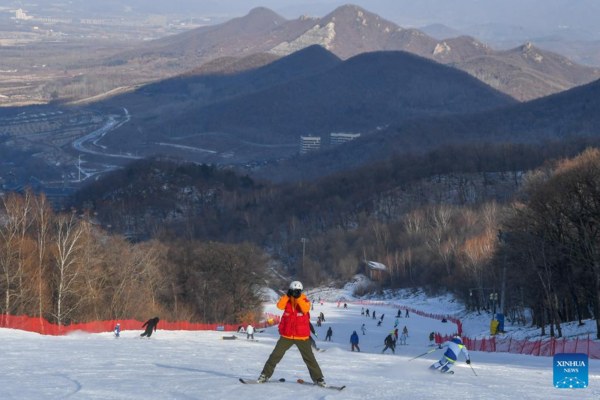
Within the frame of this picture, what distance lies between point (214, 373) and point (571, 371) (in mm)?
8193

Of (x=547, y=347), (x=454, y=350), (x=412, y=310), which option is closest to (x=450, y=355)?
(x=454, y=350)

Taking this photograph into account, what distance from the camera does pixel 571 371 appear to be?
22016 mm

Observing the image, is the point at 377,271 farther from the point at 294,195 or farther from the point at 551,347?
the point at 551,347

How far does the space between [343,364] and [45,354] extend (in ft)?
27.0

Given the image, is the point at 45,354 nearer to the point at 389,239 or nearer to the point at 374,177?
the point at 389,239

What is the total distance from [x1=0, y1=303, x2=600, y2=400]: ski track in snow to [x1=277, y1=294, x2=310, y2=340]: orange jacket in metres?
1.24

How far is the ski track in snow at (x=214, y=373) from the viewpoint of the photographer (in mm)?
20203

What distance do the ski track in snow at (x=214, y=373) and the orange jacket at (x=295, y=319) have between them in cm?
124

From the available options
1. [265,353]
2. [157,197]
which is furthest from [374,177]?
[265,353]

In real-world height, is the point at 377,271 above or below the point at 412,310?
above

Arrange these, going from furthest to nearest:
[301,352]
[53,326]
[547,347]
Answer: [53,326], [547,347], [301,352]

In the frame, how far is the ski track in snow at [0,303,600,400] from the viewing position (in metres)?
20.2

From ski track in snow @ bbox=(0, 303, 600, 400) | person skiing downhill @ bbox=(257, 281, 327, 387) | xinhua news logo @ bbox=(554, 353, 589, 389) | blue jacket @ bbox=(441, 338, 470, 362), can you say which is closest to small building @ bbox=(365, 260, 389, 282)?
ski track in snow @ bbox=(0, 303, 600, 400)

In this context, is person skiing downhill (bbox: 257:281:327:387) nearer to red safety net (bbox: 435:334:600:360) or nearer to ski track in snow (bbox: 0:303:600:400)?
ski track in snow (bbox: 0:303:600:400)
